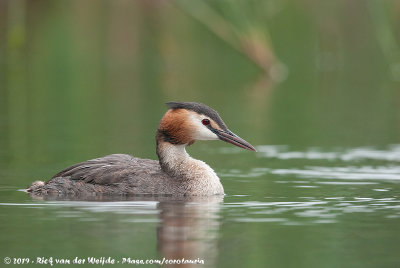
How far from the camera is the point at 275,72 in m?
26.6

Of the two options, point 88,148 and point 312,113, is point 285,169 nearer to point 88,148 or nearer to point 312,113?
point 88,148

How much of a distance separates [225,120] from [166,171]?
7.19 metres

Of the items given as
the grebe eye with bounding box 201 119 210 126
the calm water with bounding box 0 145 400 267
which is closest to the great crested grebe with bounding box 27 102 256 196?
the grebe eye with bounding box 201 119 210 126

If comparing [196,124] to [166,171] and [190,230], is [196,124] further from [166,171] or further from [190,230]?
[190,230]

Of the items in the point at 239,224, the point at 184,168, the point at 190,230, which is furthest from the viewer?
the point at 184,168

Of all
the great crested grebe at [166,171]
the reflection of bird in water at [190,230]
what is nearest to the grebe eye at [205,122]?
the great crested grebe at [166,171]

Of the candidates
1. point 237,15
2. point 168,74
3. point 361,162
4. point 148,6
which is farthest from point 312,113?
point 148,6

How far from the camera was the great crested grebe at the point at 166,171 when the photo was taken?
11250mm

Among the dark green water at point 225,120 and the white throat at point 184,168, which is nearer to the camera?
the dark green water at point 225,120

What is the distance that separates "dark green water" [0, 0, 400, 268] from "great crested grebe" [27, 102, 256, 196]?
33 centimetres

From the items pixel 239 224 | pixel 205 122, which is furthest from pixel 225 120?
pixel 239 224

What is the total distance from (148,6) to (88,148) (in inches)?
673

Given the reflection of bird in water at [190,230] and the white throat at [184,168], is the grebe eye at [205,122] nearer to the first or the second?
the white throat at [184,168]

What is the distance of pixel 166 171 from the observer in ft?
38.0
